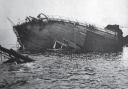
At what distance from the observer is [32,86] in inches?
755

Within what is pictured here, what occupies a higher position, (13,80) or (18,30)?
(18,30)

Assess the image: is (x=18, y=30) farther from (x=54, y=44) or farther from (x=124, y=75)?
(x=124, y=75)

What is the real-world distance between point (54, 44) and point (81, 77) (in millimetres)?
26417

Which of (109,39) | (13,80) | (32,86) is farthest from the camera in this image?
(109,39)

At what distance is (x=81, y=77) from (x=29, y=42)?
1156 inches

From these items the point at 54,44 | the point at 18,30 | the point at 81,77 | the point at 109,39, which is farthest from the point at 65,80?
the point at 109,39

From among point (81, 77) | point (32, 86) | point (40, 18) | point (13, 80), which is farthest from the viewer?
point (40, 18)

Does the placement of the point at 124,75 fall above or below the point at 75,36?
below

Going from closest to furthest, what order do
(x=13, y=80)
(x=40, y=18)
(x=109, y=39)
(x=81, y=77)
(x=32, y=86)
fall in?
(x=32, y=86)
(x=13, y=80)
(x=81, y=77)
(x=40, y=18)
(x=109, y=39)

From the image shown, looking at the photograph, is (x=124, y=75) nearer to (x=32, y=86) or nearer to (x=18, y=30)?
(x=32, y=86)

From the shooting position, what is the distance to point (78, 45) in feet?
164

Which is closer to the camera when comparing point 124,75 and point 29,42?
point 124,75

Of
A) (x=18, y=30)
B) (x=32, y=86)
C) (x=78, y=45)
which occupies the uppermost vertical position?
(x=18, y=30)

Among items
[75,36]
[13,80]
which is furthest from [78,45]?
[13,80]
